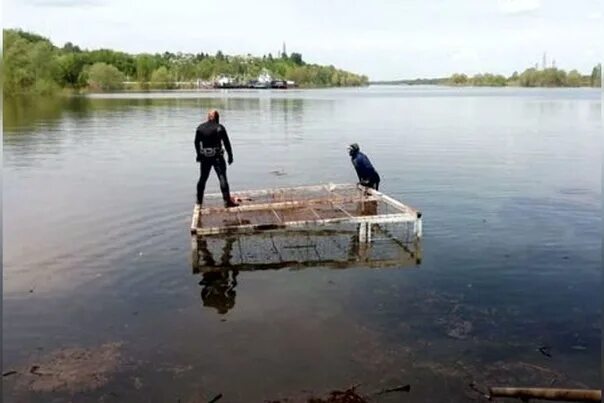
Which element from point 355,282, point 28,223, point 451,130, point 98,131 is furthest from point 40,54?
point 355,282

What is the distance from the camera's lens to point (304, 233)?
12.8 m

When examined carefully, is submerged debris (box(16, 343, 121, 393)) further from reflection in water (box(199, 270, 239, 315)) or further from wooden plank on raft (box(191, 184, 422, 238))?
wooden plank on raft (box(191, 184, 422, 238))

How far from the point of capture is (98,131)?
3541 centimetres

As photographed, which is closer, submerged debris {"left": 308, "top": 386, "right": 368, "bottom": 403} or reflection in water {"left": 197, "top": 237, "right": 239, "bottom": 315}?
submerged debris {"left": 308, "top": 386, "right": 368, "bottom": 403}

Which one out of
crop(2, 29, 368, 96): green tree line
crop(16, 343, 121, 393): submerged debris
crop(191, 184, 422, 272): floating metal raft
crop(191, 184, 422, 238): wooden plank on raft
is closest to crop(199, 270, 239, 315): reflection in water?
crop(191, 184, 422, 272): floating metal raft

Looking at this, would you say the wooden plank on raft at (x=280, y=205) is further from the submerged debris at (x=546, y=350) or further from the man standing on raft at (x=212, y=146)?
the submerged debris at (x=546, y=350)

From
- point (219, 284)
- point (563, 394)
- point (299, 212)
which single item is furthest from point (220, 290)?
point (563, 394)

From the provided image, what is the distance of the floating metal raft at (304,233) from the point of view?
437 inches

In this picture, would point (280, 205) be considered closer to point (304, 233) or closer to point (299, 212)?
point (299, 212)

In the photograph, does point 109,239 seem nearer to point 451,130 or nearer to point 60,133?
point 60,133

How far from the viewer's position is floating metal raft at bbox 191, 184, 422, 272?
11.1 metres

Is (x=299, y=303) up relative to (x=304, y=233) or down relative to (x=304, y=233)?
down

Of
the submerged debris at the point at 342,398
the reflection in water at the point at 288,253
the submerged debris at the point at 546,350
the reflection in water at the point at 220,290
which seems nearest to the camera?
the submerged debris at the point at 342,398

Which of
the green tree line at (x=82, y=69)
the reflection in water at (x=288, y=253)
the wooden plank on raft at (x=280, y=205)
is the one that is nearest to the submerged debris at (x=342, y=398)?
the reflection in water at (x=288, y=253)
